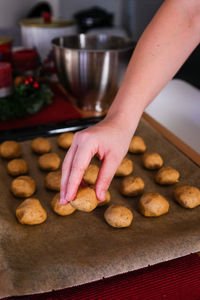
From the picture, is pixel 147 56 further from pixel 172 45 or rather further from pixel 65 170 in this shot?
pixel 65 170

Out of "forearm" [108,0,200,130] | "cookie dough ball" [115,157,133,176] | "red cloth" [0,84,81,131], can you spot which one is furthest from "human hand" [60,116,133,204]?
"red cloth" [0,84,81,131]

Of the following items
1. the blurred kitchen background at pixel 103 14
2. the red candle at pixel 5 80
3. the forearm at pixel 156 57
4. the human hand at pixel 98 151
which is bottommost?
the blurred kitchen background at pixel 103 14

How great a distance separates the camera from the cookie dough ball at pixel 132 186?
1027 millimetres

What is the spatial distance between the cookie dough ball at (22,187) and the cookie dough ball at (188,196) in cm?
44

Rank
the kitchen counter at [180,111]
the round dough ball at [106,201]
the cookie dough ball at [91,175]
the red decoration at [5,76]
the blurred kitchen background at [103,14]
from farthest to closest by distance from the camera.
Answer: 1. the blurred kitchen background at [103,14]
2. the red decoration at [5,76]
3. the kitchen counter at [180,111]
4. the cookie dough ball at [91,175]
5. the round dough ball at [106,201]

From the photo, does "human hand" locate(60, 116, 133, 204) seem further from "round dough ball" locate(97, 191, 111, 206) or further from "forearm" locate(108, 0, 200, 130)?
"round dough ball" locate(97, 191, 111, 206)

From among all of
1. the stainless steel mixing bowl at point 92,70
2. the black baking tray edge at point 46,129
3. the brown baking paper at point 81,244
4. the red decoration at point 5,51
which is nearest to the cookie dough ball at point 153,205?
the brown baking paper at point 81,244

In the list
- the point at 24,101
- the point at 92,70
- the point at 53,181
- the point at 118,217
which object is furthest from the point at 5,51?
the point at 118,217

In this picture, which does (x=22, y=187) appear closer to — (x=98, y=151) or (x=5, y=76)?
(x=98, y=151)

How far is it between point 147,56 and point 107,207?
465 millimetres

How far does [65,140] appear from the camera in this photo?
1246 mm

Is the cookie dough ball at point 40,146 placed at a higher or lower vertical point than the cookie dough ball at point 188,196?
lower

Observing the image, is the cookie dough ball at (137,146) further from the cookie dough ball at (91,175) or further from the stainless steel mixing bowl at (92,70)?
the stainless steel mixing bowl at (92,70)

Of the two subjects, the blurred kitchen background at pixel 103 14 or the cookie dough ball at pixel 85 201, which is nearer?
the cookie dough ball at pixel 85 201
